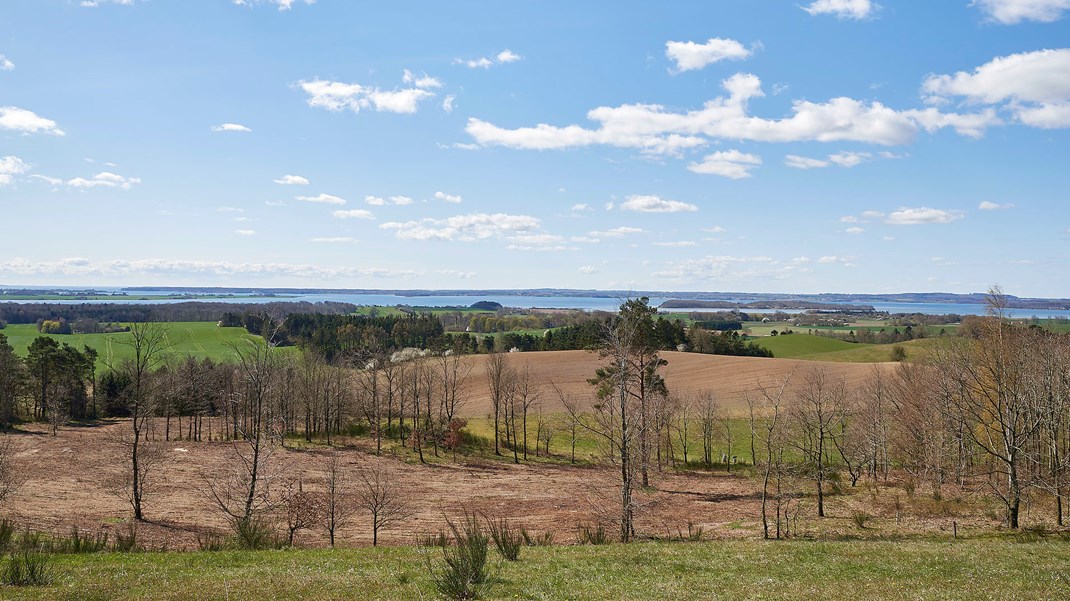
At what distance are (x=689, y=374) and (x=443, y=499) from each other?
187ft

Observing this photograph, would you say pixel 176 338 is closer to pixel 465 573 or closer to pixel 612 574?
pixel 612 574

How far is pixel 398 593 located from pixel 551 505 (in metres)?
28.4

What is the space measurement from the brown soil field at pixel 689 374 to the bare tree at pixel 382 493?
2868 cm

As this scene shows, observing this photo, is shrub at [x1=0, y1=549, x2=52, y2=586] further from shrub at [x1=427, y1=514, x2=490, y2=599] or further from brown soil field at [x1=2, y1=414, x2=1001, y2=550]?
brown soil field at [x1=2, y1=414, x2=1001, y2=550]

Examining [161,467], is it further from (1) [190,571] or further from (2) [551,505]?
(1) [190,571]

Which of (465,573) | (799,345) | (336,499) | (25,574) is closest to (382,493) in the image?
(336,499)

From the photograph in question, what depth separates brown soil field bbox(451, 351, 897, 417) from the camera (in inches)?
3152

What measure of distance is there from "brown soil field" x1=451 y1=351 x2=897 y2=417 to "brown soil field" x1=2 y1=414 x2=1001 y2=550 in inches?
892

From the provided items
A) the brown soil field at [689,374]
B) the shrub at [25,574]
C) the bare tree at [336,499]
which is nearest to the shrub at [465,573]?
the shrub at [25,574]

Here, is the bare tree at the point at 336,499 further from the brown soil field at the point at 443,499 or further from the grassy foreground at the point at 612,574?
the grassy foreground at the point at 612,574

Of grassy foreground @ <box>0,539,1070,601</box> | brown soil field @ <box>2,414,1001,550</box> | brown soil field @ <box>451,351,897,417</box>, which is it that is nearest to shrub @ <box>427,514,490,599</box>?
grassy foreground @ <box>0,539,1070,601</box>

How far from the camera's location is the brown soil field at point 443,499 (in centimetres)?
2998

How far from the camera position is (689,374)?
9088 centimetres

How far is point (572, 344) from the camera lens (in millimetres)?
123875
